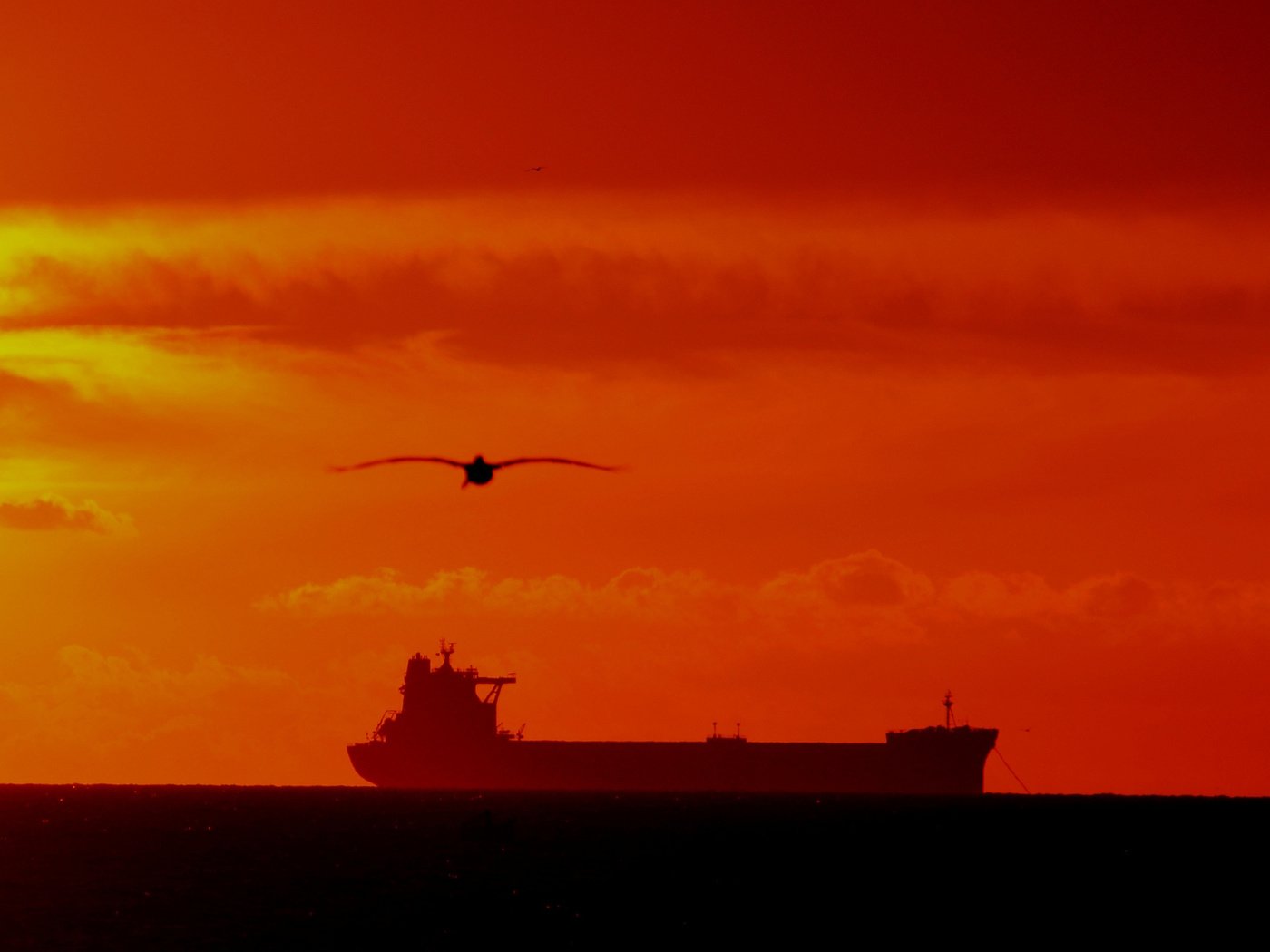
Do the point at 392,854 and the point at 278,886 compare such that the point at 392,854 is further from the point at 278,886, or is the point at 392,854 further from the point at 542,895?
the point at 542,895

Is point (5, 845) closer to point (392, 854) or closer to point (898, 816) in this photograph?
point (392, 854)

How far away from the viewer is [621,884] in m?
81.1

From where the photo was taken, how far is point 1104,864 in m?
95.4

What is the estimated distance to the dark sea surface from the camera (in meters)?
63.6

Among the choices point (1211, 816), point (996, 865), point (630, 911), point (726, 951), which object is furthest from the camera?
point (1211, 816)

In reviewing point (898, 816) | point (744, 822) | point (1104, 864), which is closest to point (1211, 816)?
point (898, 816)

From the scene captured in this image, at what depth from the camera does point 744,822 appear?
143m

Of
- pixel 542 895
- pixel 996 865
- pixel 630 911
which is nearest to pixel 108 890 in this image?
pixel 542 895

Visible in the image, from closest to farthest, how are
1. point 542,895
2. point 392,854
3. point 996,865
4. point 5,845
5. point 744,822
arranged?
point 542,895, point 996,865, point 392,854, point 5,845, point 744,822

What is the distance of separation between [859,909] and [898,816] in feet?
291

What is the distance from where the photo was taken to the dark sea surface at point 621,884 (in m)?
63.6

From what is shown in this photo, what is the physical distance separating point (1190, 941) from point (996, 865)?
109 feet

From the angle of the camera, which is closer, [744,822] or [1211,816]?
[744,822]

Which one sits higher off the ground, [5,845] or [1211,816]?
[1211,816]
